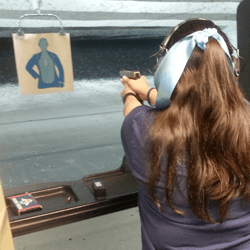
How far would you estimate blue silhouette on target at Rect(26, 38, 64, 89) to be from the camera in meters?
1.25

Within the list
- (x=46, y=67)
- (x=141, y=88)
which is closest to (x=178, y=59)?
(x=141, y=88)

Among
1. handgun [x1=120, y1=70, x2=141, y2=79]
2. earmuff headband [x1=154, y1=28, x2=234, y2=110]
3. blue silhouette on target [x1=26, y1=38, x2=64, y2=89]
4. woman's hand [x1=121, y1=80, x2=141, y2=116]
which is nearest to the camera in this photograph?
earmuff headband [x1=154, y1=28, x2=234, y2=110]

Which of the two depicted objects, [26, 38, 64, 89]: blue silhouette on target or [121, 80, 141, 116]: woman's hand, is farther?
[26, 38, 64, 89]: blue silhouette on target

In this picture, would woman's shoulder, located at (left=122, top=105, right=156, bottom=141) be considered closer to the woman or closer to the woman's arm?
the woman

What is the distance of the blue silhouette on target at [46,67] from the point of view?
125cm

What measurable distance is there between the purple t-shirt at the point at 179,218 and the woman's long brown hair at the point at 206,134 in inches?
1.0

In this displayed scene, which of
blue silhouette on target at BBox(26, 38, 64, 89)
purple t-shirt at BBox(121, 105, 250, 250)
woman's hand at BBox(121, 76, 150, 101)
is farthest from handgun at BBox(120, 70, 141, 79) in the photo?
blue silhouette on target at BBox(26, 38, 64, 89)

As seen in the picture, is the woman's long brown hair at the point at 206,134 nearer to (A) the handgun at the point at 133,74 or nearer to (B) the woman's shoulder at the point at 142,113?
(B) the woman's shoulder at the point at 142,113

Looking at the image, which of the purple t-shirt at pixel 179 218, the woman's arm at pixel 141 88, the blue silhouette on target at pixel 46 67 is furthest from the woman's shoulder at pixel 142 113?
→ the blue silhouette on target at pixel 46 67

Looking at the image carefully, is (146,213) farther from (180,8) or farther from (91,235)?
(180,8)

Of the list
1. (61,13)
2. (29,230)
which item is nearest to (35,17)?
(61,13)

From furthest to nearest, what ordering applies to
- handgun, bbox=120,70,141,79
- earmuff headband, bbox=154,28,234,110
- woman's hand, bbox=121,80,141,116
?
handgun, bbox=120,70,141,79 → woman's hand, bbox=121,80,141,116 → earmuff headband, bbox=154,28,234,110

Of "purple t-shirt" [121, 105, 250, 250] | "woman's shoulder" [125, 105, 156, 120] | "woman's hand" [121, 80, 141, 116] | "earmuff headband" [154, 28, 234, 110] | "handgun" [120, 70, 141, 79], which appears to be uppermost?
"earmuff headband" [154, 28, 234, 110]

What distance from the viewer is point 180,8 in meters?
1.72
